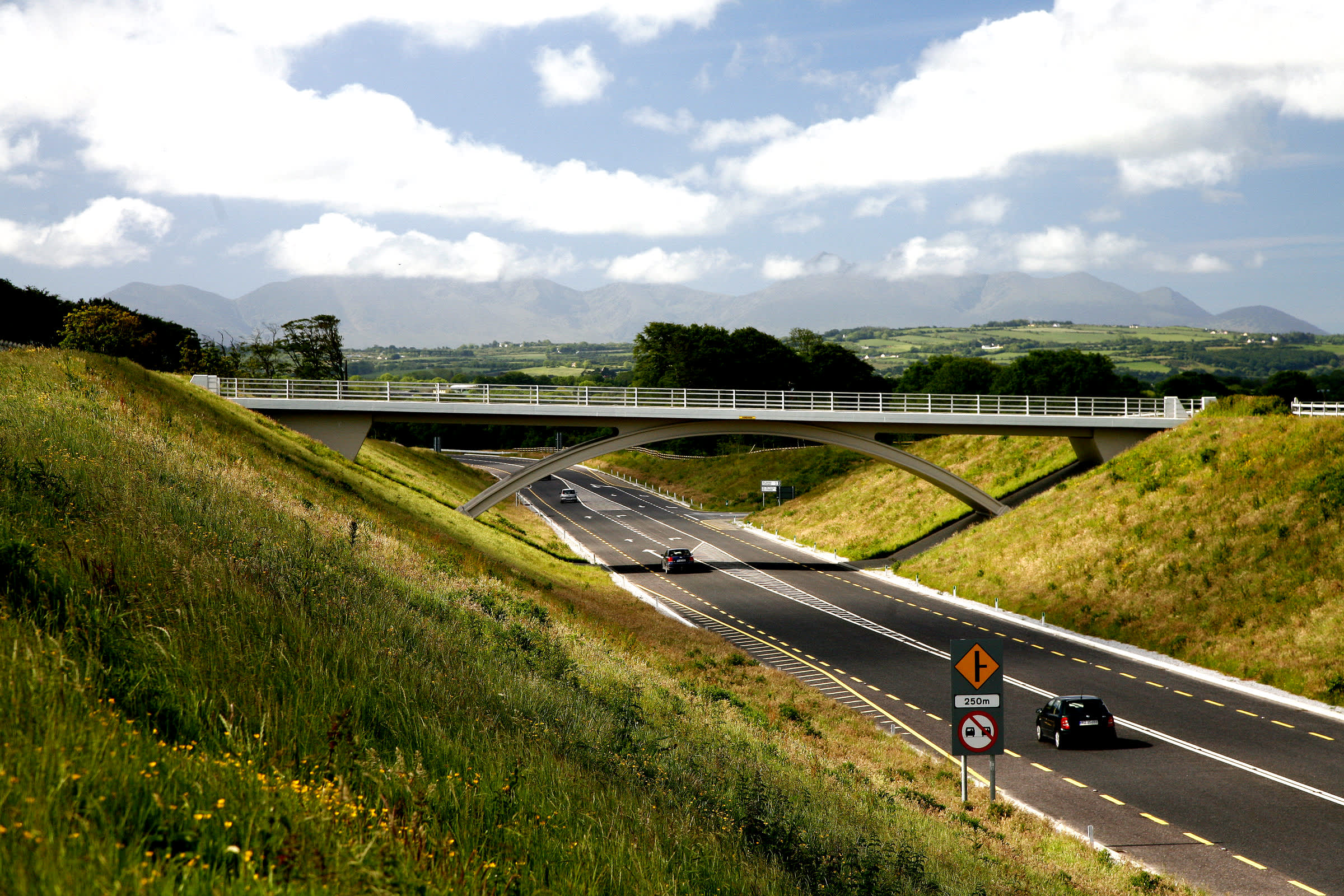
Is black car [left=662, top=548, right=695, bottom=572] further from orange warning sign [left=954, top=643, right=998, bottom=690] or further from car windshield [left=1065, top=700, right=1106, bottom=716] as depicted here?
orange warning sign [left=954, top=643, right=998, bottom=690]

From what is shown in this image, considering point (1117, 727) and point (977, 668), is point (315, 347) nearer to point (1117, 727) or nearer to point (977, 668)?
point (1117, 727)

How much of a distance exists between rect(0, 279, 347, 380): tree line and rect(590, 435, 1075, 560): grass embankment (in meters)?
44.5

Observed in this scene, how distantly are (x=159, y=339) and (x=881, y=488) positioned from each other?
266 ft

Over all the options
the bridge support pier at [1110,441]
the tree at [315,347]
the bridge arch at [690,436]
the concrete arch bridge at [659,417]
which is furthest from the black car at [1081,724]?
the tree at [315,347]

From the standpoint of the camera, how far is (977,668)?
16281mm

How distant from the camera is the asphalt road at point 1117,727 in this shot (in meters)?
16.1

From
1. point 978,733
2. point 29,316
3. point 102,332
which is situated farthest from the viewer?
point 29,316

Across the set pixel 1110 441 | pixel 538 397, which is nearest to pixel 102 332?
pixel 538 397

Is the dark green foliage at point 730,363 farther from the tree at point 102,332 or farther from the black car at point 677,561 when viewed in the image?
the black car at point 677,561

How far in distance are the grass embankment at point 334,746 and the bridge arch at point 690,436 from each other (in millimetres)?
30639

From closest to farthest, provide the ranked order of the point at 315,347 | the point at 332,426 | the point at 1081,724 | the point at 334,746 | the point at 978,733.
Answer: the point at 334,746 → the point at 978,733 → the point at 1081,724 → the point at 332,426 → the point at 315,347

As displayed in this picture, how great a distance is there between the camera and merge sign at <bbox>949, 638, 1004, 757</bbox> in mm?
16266

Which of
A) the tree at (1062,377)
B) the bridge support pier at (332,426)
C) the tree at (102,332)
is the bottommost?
the bridge support pier at (332,426)

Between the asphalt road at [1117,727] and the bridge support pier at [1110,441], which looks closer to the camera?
the asphalt road at [1117,727]
